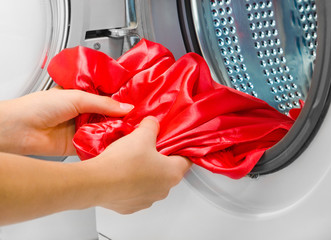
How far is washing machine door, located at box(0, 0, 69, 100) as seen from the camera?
74 centimetres

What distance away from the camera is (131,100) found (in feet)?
2.18

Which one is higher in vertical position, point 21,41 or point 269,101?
point 21,41

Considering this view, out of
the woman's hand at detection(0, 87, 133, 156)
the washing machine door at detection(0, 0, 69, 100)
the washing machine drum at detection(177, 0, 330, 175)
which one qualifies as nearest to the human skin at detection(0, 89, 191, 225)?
the woman's hand at detection(0, 87, 133, 156)

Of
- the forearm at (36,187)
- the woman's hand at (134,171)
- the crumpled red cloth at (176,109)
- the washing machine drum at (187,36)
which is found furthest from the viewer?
the washing machine drum at (187,36)

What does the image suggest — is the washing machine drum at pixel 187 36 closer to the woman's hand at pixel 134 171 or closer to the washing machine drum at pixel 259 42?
the washing machine drum at pixel 259 42

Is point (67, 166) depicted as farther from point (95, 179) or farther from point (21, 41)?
point (21, 41)

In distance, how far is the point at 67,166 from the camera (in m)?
0.41

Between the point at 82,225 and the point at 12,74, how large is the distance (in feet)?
1.08

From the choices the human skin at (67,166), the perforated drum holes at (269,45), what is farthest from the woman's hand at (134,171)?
the perforated drum holes at (269,45)

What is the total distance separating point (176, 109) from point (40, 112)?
19 centimetres

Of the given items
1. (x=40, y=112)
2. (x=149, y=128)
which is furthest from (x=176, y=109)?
(x=40, y=112)

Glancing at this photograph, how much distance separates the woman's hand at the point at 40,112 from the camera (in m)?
0.65

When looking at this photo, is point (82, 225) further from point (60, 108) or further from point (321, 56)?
point (321, 56)

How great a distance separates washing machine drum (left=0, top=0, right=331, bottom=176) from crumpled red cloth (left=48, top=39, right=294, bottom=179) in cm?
7
